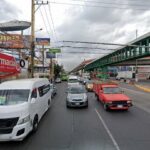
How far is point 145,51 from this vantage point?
36969 millimetres

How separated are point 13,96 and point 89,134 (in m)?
3.47

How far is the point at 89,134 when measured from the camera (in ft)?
29.8

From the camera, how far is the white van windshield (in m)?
8.88

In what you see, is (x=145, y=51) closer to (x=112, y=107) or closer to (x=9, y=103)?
(x=112, y=107)

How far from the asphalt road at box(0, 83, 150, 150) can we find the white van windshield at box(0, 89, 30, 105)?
1.48 m

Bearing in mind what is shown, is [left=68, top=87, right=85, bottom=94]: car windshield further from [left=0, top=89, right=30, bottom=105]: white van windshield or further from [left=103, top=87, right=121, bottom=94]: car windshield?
[left=0, top=89, right=30, bottom=105]: white van windshield

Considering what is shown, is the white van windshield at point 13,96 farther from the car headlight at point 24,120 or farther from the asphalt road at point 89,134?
the asphalt road at point 89,134

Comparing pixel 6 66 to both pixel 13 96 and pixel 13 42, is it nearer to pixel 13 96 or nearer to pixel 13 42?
→ pixel 13 96

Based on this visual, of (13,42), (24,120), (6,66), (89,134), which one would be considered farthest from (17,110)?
(13,42)

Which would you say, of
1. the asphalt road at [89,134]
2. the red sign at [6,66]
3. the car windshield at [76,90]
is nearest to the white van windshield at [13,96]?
the asphalt road at [89,134]

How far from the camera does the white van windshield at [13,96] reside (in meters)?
8.88

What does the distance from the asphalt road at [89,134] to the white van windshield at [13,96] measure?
1482mm

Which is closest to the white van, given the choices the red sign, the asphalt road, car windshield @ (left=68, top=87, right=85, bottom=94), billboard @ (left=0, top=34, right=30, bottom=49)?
the asphalt road

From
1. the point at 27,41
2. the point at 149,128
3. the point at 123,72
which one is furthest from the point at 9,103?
the point at 123,72
